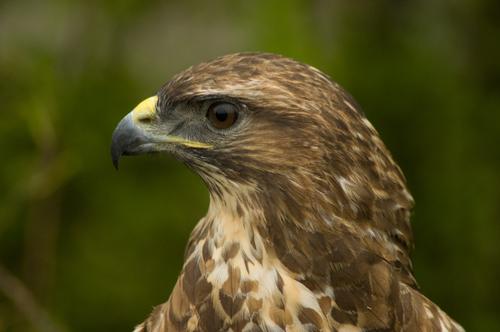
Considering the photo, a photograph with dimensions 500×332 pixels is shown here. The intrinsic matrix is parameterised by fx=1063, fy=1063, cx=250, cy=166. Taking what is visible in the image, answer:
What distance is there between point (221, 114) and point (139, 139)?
0.25m

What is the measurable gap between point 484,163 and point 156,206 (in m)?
1.55

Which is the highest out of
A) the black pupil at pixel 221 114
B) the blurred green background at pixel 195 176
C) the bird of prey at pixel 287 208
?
the black pupil at pixel 221 114

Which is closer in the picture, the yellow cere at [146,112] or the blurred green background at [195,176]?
the yellow cere at [146,112]

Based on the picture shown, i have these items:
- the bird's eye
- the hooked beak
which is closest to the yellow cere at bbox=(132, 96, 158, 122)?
the hooked beak

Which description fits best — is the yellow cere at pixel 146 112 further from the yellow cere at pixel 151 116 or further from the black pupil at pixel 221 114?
the black pupil at pixel 221 114

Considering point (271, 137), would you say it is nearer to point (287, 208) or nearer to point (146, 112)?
point (287, 208)

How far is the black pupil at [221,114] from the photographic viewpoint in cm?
276

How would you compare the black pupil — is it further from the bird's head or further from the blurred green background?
the blurred green background

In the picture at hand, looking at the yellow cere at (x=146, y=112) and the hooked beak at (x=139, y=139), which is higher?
the yellow cere at (x=146, y=112)

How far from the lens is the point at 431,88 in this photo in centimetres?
510

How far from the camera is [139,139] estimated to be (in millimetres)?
2854

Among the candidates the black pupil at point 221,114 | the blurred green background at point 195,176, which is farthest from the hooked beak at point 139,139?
the blurred green background at point 195,176

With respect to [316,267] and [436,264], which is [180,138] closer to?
[316,267]

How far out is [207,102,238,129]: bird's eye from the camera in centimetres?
275
